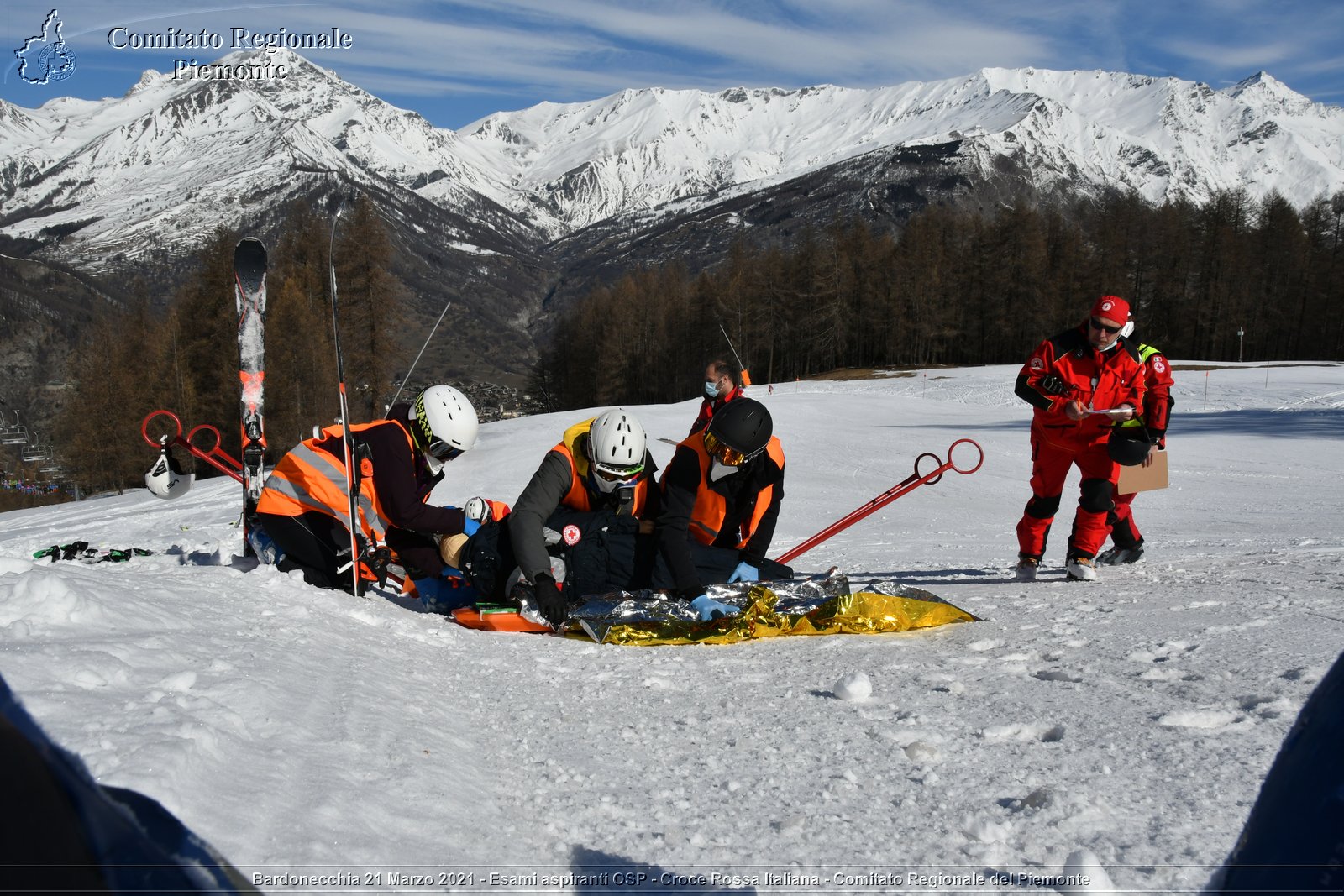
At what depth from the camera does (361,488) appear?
591cm

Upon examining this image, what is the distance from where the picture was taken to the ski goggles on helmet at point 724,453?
5223mm

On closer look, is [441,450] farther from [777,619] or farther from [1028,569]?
[1028,569]

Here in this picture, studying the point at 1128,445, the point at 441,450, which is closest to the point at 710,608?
the point at 441,450

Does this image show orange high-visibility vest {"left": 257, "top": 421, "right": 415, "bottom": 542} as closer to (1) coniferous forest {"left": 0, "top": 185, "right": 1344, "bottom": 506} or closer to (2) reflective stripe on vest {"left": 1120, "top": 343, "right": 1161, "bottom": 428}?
(2) reflective stripe on vest {"left": 1120, "top": 343, "right": 1161, "bottom": 428}

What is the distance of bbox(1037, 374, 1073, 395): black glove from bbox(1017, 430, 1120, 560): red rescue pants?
0.40 meters

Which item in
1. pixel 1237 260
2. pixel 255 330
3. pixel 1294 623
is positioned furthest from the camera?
pixel 1237 260

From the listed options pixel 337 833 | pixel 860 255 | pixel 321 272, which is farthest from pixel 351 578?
pixel 860 255

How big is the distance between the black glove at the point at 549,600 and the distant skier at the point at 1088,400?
3.41 m

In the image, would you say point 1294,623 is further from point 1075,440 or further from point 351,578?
point 351,578

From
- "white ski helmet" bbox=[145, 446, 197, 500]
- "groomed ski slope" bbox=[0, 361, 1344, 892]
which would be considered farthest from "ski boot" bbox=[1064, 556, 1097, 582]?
"white ski helmet" bbox=[145, 446, 197, 500]

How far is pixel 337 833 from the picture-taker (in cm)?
199

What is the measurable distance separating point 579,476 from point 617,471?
1.02 feet

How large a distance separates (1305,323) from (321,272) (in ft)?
189

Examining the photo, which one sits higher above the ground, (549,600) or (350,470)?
(350,470)
